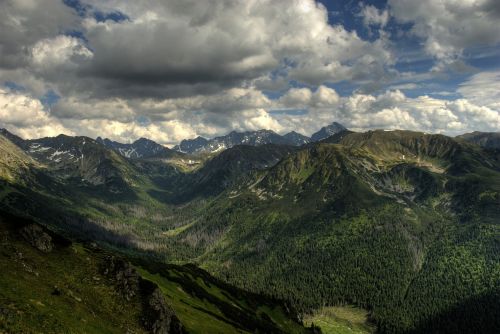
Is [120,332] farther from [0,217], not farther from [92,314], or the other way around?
[0,217]

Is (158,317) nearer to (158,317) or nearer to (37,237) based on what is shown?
(158,317)

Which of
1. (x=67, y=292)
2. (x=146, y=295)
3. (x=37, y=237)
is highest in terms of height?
(x=37, y=237)

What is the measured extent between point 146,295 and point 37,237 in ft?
96.1

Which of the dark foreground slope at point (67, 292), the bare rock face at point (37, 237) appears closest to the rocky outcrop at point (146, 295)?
the dark foreground slope at point (67, 292)

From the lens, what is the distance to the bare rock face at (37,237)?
87125mm

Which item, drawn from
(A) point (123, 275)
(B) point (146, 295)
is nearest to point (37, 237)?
(A) point (123, 275)

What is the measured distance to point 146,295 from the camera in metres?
89.2

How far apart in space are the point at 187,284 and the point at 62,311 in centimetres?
11880

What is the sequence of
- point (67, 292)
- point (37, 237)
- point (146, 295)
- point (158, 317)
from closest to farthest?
point (67, 292)
point (158, 317)
point (37, 237)
point (146, 295)

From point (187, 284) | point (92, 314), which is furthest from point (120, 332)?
point (187, 284)

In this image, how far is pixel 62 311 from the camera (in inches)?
2515

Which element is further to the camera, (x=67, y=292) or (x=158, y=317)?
(x=158, y=317)

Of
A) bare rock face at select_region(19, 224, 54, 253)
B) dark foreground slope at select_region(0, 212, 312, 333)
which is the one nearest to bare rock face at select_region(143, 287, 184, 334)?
dark foreground slope at select_region(0, 212, 312, 333)

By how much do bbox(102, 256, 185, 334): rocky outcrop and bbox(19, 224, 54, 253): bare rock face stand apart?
14.3 metres
